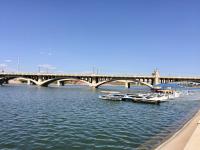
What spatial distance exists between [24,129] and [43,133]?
2820 mm

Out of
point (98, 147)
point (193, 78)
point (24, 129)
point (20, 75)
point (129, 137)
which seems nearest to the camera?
point (98, 147)

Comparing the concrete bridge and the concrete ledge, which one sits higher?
the concrete bridge

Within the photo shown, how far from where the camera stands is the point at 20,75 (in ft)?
A: 467

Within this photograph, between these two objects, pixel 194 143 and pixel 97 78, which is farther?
pixel 97 78

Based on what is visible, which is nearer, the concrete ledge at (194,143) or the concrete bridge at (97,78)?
the concrete ledge at (194,143)

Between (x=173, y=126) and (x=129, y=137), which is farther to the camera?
(x=173, y=126)

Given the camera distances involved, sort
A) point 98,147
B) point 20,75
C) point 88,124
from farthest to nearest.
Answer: point 20,75, point 88,124, point 98,147

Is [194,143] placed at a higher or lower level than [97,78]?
lower

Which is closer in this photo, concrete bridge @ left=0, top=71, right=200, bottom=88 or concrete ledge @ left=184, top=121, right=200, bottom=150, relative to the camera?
concrete ledge @ left=184, top=121, right=200, bottom=150

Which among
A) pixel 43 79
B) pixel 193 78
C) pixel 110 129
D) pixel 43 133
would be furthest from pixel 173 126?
pixel 43 79

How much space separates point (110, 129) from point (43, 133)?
723cm

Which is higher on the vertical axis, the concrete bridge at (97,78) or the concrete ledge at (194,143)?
the concrete bridge at (97,78)

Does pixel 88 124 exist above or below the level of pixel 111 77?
below

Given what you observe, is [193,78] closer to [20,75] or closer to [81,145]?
[20,75]
